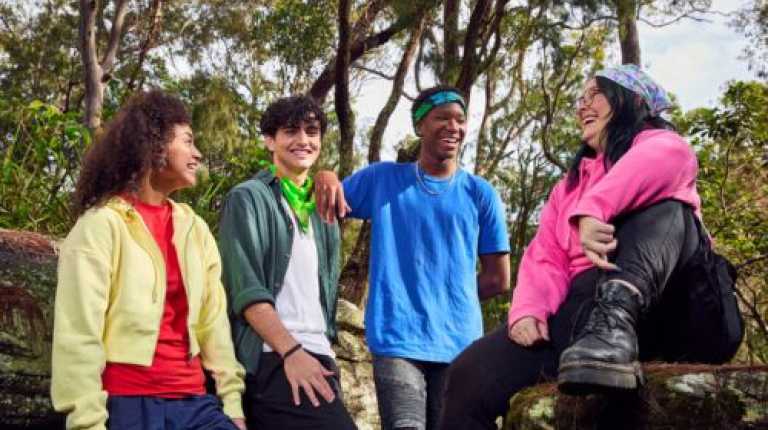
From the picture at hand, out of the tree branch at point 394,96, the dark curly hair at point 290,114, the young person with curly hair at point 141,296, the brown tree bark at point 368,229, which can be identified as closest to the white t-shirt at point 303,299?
the young person with curly hair at point 141,296

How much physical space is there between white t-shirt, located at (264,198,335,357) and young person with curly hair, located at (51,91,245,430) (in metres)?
0.22

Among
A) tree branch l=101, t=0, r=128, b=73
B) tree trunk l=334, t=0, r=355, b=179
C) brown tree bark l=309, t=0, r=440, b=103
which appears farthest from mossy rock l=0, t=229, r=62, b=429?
tree branch l=101, t=0, r=128, b=73

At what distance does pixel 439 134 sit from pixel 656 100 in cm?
118

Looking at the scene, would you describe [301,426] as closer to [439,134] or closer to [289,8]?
[439,134]

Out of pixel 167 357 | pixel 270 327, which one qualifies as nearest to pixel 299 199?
pixel 270 327

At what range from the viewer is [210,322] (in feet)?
9.45

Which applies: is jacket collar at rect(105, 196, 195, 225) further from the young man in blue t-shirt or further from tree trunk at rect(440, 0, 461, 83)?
tree trunk at rect(440, 0, 461, 83)

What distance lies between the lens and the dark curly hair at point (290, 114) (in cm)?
337

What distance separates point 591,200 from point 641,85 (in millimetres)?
533

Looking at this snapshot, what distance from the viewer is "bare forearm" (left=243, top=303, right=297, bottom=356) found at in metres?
2.90

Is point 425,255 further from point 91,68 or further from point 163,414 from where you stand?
point 91,68

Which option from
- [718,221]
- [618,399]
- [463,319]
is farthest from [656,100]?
[718,221]

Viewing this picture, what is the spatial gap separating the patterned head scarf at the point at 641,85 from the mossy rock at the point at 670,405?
0.84 meters

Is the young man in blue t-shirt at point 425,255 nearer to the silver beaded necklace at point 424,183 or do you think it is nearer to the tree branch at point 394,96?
the silver beaded necklace at point 424,183
